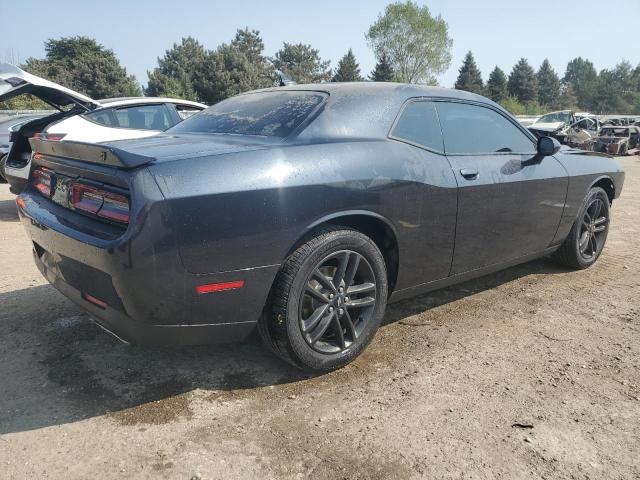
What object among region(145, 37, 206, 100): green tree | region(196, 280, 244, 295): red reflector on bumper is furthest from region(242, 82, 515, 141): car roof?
region(145, 37, 206, 100): green tree

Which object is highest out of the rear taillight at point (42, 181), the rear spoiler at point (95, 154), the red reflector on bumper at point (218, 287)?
the rear spoiler at point (95, 154)

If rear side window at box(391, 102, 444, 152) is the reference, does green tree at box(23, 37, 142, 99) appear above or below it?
above

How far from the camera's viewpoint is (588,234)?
4492 millimetres

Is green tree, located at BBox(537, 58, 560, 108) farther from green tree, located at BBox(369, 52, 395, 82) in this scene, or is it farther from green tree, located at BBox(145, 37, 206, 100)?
green tree, located at BBox(145, 37, 206, 100)

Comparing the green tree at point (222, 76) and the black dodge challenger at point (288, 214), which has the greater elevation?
the green tree at point (222, 76)

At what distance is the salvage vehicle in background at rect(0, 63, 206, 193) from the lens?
Result: 227 inches

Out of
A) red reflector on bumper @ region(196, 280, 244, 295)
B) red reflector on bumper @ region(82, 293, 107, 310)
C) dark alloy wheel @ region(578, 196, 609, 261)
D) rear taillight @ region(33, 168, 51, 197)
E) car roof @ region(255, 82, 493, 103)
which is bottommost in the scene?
dark alloy wheel @ region(578, 196, 609, 261)

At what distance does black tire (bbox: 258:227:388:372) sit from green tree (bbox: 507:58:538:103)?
80807mm

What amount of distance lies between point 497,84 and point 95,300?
3057 inches

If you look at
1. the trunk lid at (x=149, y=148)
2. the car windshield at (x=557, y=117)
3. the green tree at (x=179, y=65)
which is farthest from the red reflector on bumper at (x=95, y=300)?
the green tree at (x=179, y=65)

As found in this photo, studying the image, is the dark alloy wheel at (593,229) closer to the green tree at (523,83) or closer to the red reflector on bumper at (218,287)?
the red reflector on bumper at (218,287)

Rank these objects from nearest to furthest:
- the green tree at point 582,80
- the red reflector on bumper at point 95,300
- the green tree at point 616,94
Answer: the red reflector on bumper at point 95,300, the green tree at point 616,94, the green tree at point 582,80

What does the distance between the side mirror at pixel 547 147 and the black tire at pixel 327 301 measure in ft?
5.78

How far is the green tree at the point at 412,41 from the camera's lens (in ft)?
202
